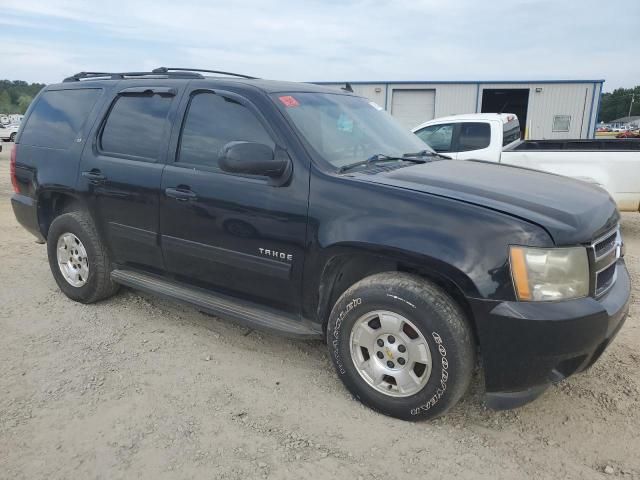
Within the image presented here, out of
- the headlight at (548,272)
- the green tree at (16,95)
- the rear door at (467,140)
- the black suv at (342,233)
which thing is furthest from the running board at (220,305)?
the green tree at (16,95)

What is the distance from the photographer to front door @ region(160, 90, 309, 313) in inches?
122

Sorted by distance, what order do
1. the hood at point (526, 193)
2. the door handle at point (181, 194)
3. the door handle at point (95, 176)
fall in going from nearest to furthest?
the hood at point (526, 193) → the door handle at point (181, 194) → the door handle at point (95, 176)

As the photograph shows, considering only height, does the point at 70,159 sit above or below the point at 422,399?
above

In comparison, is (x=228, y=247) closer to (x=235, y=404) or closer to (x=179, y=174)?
(x=179, y=174)

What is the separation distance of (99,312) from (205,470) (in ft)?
7.73

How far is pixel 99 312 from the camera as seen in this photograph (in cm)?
438

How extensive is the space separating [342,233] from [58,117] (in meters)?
3.13

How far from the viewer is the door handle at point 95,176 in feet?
13.1

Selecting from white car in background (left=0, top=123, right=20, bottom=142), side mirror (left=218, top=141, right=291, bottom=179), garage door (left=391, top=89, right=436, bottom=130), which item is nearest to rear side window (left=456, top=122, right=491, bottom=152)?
side mirror (left=218, top=141, right=291, bottom=179)

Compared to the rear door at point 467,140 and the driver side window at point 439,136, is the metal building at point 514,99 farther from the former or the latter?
the rear door at point 467,140

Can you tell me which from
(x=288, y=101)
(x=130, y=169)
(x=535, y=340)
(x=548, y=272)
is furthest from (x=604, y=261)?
(x=130, y=169)

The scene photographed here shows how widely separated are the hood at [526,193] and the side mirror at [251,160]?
477 millimetres

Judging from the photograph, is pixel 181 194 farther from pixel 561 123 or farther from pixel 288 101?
pixel 561 123

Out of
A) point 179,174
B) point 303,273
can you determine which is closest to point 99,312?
point 179,174
